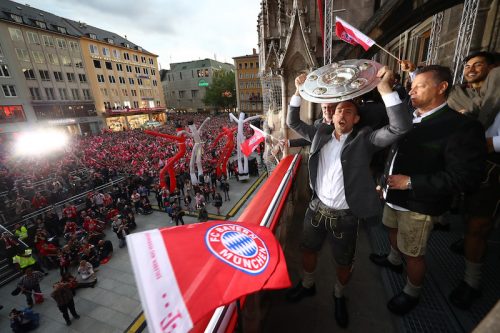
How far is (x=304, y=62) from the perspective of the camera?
6.45 metres

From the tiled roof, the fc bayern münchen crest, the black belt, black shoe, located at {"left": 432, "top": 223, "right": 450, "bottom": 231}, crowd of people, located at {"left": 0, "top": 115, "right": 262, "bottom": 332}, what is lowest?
crowd of people, located at {"left": 0, "top": 115, "right": 262, "bottom": 332}

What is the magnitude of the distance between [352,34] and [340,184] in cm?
396

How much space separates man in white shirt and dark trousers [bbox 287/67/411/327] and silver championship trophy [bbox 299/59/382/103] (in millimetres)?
143

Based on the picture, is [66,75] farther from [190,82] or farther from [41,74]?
[190,82]

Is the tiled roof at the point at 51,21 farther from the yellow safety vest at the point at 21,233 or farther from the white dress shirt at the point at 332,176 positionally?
the white dress shirt at the point at 332,176

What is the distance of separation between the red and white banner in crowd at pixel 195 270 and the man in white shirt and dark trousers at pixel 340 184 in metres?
1.21

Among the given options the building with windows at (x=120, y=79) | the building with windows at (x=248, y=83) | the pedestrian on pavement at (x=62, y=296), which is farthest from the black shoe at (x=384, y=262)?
the building with windows at (x=248, y=83)

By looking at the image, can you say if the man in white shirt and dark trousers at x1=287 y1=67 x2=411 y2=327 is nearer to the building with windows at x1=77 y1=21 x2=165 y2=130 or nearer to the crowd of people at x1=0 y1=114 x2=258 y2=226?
the crowd of people at x1=0 y1=114 x2=258 y2=226

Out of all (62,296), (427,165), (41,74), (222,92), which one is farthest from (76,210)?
(222,92)

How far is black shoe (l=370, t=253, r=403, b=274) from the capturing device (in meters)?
3.08

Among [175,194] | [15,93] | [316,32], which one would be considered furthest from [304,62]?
[15,93]

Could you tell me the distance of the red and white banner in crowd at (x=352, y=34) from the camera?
446 centimetres

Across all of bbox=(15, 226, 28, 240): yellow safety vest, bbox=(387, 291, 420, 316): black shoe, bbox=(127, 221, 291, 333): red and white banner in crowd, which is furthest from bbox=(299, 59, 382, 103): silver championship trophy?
bbox=(15, 226, 28, 240): yellow safety vest

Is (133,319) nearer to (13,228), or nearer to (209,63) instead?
(13,228)
